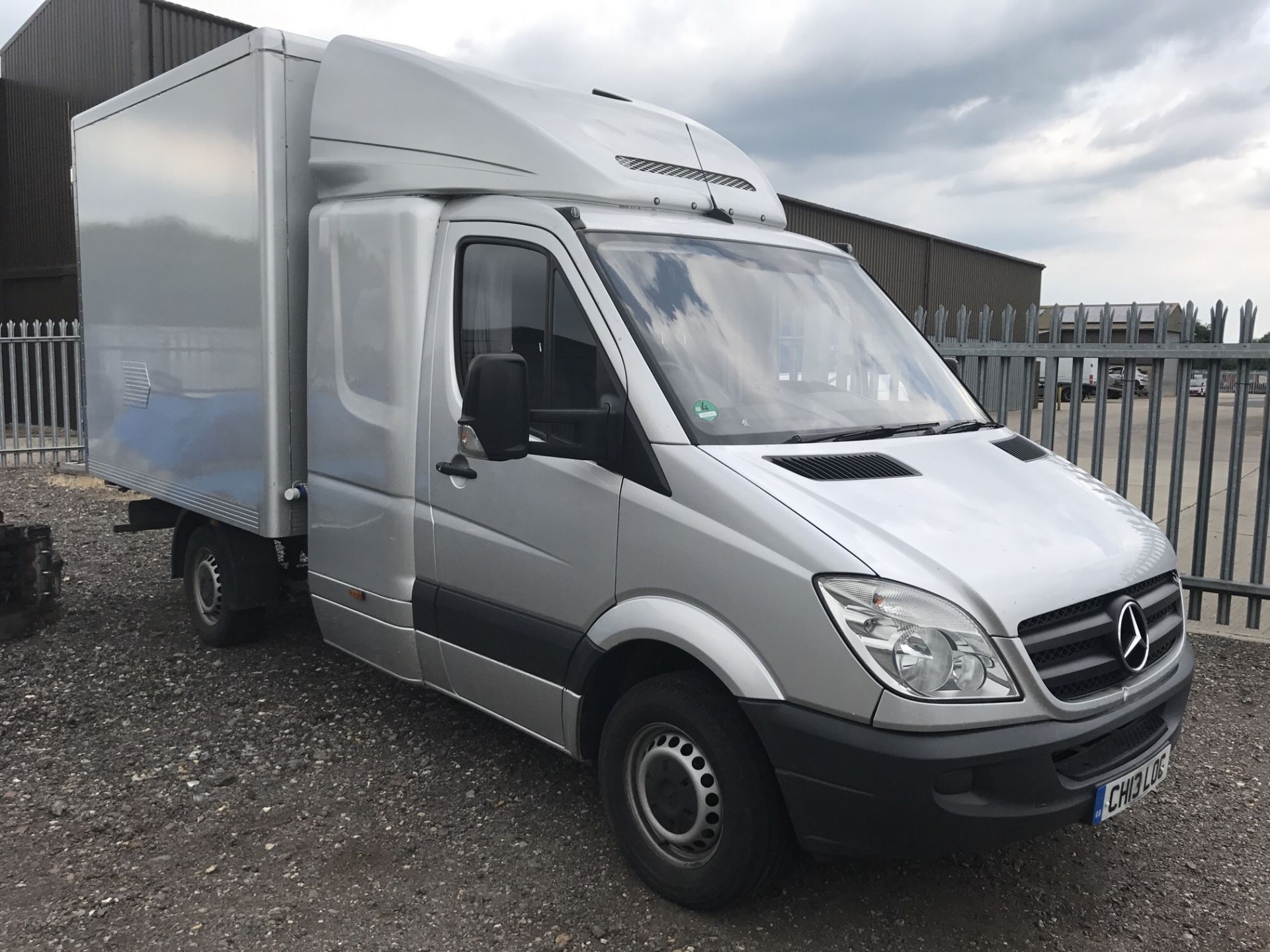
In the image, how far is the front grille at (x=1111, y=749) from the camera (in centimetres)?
298

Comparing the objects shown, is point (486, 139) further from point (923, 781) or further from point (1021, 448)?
point (923, 781)

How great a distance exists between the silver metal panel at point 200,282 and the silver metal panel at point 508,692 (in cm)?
137

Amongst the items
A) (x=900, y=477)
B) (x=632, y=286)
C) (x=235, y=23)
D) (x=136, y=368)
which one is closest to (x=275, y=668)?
(x=136, y=368)

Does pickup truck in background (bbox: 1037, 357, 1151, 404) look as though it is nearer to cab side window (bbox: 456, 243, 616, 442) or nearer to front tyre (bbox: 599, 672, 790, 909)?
cab side window (bbox: 456, 243, 616, 442)

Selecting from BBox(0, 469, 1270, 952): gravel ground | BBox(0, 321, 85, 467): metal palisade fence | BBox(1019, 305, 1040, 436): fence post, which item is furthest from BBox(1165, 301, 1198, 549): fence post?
BBox(0, 321, 85, 467): metal palisade fence

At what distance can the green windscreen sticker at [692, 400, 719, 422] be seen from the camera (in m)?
3.35

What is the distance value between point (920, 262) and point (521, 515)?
30.4m

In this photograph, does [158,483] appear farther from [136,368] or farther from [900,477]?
[900,477]

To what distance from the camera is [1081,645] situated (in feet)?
9.98

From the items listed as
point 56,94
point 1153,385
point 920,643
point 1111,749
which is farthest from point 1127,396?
point 56,94

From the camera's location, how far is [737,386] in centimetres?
A: 353

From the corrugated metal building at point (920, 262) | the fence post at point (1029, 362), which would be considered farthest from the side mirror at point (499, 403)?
the corrugated metal building at point (920, 262)

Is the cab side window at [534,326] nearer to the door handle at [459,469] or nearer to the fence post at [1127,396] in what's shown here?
the door handle at [459,469]

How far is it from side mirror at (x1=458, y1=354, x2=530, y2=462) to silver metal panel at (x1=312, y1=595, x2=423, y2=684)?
4.32ft
